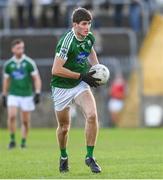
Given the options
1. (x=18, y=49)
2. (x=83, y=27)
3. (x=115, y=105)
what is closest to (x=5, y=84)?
(x=18, y=49)

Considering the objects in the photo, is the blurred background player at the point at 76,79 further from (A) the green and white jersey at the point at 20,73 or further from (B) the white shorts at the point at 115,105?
(B) the white shorts at the point at 115,105

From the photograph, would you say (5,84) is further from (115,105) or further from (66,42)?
(115,105)

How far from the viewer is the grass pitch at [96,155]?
1305 cm

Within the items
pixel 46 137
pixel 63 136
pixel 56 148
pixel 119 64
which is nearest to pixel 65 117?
pixel 63 136

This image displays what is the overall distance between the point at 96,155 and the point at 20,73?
490cm

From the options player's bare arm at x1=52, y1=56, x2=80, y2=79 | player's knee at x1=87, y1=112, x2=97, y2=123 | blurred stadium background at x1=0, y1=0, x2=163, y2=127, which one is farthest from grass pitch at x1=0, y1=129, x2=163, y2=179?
blurred stadium background at x1=0, y1=0, x2=163, y2=127

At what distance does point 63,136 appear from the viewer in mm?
13633

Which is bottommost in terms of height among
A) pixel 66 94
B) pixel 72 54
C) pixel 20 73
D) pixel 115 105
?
pixel 115 105

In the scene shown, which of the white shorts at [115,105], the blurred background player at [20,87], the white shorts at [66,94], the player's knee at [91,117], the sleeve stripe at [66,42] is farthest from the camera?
the white shorts at [115,105]

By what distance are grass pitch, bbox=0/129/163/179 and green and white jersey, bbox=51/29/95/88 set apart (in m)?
1.42

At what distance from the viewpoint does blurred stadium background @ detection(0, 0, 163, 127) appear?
3152 cm

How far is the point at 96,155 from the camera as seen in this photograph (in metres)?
17.5

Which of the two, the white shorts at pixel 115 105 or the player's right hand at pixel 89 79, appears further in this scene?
the white shorts at pixel 115 105

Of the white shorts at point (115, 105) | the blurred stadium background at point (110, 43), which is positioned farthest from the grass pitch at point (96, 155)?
the blurred stadium background at point (110, 43)
